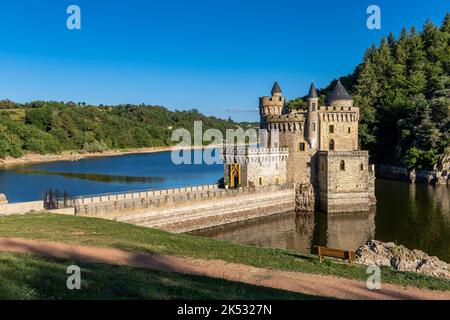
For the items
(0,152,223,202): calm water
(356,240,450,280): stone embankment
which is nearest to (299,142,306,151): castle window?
(356,240,450,280): stone embankment

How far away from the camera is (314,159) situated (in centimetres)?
4362

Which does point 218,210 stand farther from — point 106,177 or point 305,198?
point 106,177

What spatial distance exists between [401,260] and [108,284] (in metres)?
15.3

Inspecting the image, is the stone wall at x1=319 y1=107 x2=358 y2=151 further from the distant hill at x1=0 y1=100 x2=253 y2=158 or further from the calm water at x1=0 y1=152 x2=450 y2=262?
the distant hill at x1=0 y1=100 x2=253 y2=158

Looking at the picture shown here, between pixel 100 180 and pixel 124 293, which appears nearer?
pixel 124 293

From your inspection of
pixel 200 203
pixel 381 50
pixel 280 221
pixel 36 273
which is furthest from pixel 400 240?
pixel 381 50

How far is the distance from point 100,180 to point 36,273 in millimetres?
60019

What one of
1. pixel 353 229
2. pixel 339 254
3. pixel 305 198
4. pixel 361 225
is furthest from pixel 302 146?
pixel 339 254

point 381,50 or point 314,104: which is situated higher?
point 381,50

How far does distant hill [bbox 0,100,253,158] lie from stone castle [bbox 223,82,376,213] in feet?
247
